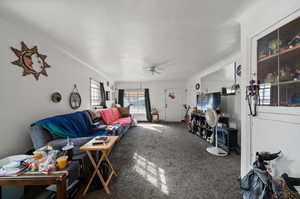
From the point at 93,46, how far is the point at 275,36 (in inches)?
110

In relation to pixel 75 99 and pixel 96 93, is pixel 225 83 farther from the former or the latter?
pixel 75 99

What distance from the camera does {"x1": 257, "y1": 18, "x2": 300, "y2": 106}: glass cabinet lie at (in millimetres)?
982

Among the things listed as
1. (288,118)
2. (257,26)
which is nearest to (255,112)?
(288,118)

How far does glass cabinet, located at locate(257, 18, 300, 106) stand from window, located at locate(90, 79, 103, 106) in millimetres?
4193

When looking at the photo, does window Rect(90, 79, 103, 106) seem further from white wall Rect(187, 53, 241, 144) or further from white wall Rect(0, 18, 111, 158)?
white wall Rect(187, 53, 241, 144)

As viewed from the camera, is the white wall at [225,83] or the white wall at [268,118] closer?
the white wall at [268,118]

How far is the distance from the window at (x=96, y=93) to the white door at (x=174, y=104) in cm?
361

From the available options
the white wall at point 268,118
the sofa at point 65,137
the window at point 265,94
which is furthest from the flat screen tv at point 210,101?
the sofa at point 65,137

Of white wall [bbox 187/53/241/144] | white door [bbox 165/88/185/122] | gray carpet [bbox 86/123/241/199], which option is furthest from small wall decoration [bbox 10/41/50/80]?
white door [bbox 165/88/185/122]

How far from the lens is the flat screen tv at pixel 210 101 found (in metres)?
3.06

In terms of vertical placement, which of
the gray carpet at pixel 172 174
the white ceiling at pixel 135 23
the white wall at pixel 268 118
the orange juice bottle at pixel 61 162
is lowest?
the gray carpet at pixel 172 174

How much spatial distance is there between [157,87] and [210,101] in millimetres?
3585

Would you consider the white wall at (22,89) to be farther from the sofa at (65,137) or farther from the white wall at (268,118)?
the white wall at (268,118)

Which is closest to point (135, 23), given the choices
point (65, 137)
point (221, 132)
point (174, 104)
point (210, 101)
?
point (65, 137)
